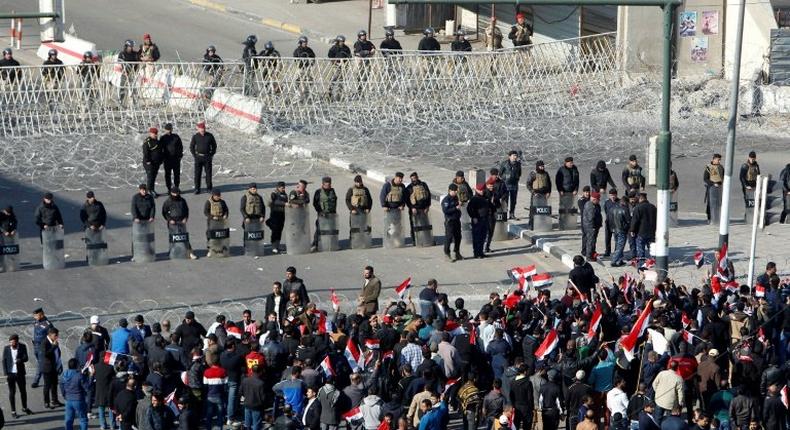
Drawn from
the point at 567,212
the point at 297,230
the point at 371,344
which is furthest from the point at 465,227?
the point at 371,344

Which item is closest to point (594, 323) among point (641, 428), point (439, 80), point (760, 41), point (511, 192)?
point (641, 428)

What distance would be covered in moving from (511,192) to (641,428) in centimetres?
1139

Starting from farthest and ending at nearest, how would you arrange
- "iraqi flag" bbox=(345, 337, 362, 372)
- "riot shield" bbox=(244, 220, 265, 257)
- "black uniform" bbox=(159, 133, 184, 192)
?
"black uniform" bbox=(159, 133, 184, 192), "riot shield" bbox=(244, 220, 265, 257), "iraqi flag" bbox=(345, 337, 362, 372)

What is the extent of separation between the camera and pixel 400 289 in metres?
23.1

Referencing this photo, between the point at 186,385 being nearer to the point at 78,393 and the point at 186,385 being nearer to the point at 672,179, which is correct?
the point at 78,393

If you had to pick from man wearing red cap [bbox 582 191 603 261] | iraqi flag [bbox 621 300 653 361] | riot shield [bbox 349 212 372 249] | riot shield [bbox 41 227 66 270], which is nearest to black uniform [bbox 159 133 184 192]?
riot shield [bbox 349 212 372 249]

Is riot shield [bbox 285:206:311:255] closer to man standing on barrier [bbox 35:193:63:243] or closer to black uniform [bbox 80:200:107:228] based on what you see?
black uniform [bbox 80:200:107:228]

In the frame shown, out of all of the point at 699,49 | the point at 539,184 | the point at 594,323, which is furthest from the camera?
the point at 699,49

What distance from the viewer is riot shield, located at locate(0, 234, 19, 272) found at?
1029 inches

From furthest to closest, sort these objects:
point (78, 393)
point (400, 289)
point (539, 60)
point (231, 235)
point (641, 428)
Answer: point (539, 60) → point (231, 235) → point (400, 289) → point (78, 393) → point (641, 428)

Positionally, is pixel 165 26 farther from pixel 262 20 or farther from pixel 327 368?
pixel 327 368

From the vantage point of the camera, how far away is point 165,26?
46.5m

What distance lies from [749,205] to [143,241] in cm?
1014

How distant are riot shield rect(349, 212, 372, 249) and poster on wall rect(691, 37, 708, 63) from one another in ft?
49.1
